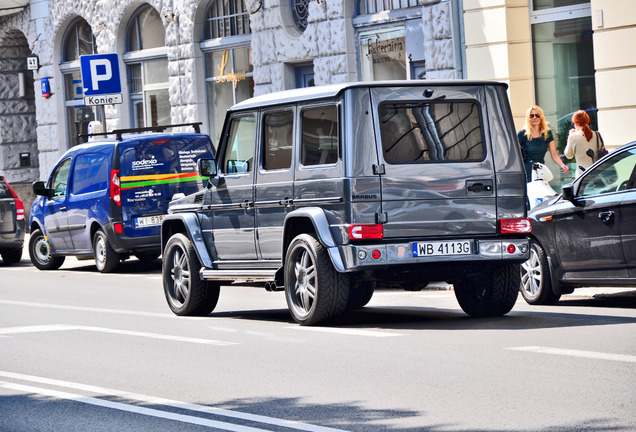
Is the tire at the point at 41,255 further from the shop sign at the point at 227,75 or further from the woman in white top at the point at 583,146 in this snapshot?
the woman in white top at the point at 583,146

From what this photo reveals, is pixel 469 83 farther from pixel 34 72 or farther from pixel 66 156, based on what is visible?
pixel 34 72

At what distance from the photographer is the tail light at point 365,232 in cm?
1041

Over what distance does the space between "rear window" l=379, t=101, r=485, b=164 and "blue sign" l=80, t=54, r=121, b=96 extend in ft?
41.4

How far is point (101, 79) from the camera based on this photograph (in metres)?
22.9

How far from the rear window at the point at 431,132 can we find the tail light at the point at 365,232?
0.55 metres

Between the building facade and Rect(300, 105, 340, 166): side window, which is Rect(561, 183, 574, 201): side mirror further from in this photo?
the building facade

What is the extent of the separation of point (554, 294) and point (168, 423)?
606 centimetres

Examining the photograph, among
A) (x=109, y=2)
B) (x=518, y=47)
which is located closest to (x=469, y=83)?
(x=518, y=47)

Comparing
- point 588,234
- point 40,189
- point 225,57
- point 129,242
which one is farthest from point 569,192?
point 225,57

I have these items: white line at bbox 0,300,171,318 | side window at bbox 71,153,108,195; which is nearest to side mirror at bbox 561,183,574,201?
white line at bbox 0,300,171,318

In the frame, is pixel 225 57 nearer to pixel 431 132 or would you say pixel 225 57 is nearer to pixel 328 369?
pixel 431 132

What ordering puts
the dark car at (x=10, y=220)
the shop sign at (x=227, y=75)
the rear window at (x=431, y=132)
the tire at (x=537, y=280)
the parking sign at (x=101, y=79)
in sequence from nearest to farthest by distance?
the rear window at (x=431, y=132) → the tire at (x=537, y=280) → the dark car at (x=10, y=220) → the parking sign at (x=101, y=79) → the shop sign at (x=227, y=75)

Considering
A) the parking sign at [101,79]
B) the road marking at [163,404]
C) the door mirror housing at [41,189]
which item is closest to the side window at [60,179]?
the door mirror housing at [41,189]

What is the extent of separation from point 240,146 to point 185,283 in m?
1.47
